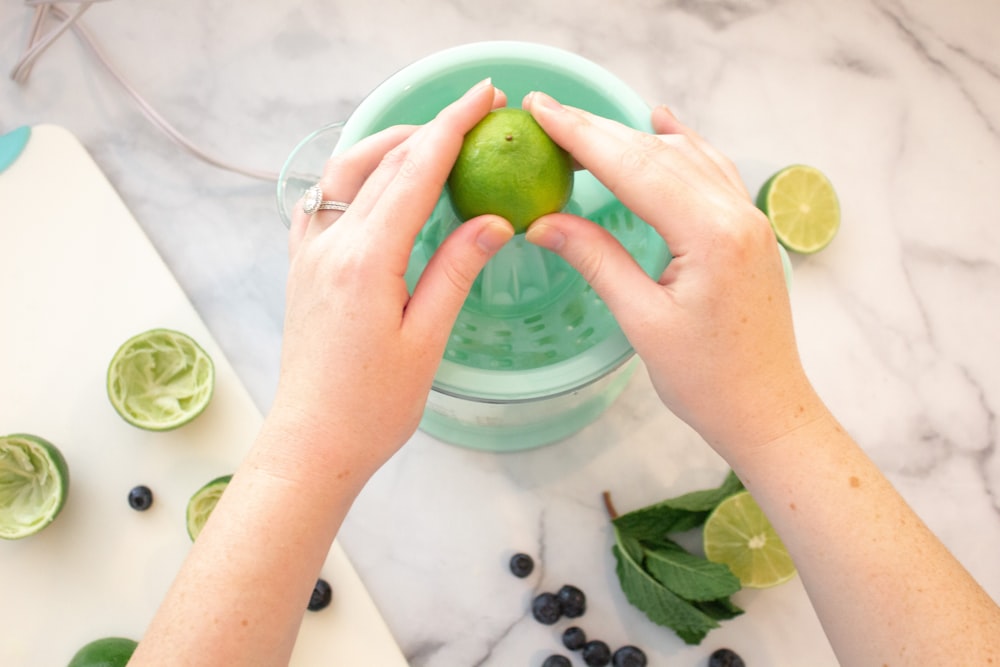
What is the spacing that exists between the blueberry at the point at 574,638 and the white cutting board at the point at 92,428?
0.58 ft

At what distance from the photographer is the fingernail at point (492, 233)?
1.72ft

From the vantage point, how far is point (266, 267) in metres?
0.89

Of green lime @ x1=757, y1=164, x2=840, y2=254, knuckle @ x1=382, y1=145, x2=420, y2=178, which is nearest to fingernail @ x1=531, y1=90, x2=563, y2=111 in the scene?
knuckle @ x1=382, y1=145, x2=420, y2=178

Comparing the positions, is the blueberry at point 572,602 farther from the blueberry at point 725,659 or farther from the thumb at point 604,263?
the thumb at point 604,263

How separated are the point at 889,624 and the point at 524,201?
1.30 feet

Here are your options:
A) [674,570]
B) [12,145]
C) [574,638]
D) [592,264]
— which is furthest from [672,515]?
[12,145]

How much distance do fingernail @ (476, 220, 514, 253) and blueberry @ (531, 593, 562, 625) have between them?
43 centimetres

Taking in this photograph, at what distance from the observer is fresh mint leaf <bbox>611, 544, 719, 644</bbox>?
741 mm

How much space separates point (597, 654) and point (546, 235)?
476mm

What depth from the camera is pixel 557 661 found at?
78 centimetres

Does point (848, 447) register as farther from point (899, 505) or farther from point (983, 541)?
point (983, 541)

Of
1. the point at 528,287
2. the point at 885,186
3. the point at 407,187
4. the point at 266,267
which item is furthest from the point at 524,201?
the point at 885,186

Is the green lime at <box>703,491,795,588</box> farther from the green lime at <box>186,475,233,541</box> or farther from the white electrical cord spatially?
the white electrical cord

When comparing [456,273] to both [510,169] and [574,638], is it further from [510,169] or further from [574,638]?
[574,638]
